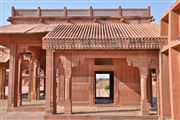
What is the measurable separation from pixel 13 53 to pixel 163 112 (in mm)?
8430

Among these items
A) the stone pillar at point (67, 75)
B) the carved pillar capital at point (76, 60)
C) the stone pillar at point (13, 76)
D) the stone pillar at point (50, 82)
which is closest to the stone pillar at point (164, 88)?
the carved pillar capital at point (76, 60)

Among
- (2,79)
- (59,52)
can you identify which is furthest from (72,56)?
(2,79)

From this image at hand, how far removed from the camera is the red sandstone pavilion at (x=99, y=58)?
34.2ft

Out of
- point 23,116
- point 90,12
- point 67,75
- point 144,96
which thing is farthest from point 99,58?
point 23,116

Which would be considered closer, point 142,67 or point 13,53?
point 142,67

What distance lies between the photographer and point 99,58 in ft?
47.0

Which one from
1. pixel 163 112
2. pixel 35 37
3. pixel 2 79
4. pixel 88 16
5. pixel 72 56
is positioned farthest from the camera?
pixel 2 79

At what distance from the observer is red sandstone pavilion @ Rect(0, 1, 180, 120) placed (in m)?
10.4

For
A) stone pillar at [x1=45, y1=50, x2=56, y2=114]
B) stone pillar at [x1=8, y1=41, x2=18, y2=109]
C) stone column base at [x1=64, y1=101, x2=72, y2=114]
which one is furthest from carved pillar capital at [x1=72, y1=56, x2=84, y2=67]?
stone pillar at [x1=8, y1=41, x2=18, y2=109]

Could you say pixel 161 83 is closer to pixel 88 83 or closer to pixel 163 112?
pixel 163 112

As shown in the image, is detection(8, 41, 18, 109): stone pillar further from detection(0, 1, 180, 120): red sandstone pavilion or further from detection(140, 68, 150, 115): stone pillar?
detection(140, 68, 150, 115): stone pillar

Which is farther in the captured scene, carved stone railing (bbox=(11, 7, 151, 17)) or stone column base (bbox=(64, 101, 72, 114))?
carved stone railing (bbox=(11, 7, 151, 17))

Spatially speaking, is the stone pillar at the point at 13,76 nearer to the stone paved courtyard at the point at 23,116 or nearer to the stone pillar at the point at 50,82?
the stone paved courtyard at the point at 23,116

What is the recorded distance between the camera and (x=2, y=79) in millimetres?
21406
